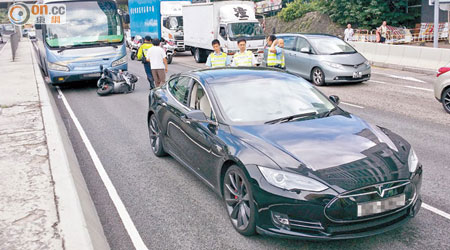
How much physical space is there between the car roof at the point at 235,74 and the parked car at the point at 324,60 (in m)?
8.68

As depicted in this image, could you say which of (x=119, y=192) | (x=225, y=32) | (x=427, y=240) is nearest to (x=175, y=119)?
(x=119, y=192)

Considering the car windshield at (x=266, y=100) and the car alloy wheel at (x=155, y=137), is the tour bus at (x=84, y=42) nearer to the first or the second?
the car alloy wheel at (x=155, y=137)

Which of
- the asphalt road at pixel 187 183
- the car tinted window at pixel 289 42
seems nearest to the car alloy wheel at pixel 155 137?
the asphalt road at pixel 187 183

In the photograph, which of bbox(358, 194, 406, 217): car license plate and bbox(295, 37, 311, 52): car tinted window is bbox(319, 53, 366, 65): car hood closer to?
bbox(295, 37, 311, 52): car tinted window

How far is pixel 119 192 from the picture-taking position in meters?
6.10

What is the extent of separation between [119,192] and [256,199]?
2.49 meters

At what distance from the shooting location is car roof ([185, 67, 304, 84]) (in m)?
5.95

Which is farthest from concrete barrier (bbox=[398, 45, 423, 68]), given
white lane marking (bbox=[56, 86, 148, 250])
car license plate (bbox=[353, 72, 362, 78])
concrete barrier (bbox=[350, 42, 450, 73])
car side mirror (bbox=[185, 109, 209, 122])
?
car side mirror (bbox=[185, 109, 209, 122])

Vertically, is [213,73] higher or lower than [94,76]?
higher

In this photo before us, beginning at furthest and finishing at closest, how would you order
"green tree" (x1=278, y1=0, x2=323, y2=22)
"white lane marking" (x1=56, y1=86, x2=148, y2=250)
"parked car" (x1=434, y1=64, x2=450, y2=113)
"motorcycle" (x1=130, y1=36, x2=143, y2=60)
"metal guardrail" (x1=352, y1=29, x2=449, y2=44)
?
1. "green tree" (x1=278, y1=0, x2=323, y2=22)
2. "motorcycle" (x1=130, y1=36, x2=143, y2=60)
3. "metal guardrail" (x1=352, y1=29, x2=449, y2=44)
4. "parked car" (x1=434, y1=64, x2=450, y2=113)
5. "white lane marking" (x1=56, y1=86, x2=148, y2=250)

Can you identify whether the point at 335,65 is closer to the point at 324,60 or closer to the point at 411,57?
the point at 324,60

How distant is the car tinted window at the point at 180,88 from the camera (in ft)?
20.8

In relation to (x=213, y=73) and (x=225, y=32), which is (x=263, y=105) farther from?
(x=225, y=32)

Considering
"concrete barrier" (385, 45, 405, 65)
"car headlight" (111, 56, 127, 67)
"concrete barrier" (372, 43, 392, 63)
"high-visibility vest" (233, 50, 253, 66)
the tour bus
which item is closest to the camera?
"high-visibility vest" (233, 50, 253, 66)
